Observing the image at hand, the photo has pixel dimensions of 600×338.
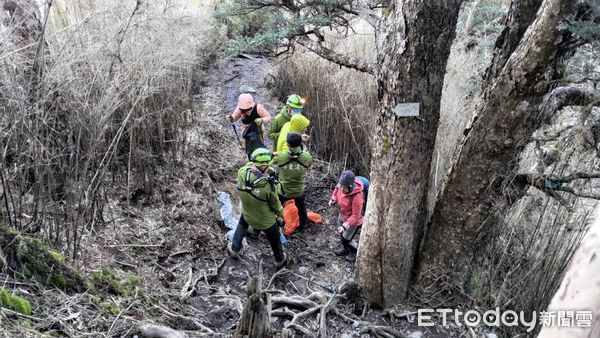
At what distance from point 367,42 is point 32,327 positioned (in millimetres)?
6082

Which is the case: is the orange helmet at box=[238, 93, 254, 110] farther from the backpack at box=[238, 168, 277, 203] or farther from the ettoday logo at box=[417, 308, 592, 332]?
the ettoday logo at box=[417, 308, 592, 332]

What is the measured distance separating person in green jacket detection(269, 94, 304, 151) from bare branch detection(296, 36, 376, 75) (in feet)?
3.77

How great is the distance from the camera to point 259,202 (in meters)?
4.11

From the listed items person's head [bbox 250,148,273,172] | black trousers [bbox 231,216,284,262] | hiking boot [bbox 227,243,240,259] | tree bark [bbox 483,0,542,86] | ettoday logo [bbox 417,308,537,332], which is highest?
tree bark [bbox 483,0,542,86]

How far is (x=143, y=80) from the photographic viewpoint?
3.83m

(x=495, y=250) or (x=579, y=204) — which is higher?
(x=579, y=204)

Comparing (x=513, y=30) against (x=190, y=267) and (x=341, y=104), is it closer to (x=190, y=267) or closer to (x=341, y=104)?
(x=341, y=104)

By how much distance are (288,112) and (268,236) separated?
1.89 meters

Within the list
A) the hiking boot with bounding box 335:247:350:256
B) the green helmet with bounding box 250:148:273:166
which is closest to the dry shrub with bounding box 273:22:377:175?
the hiking boot with bounding box 335:247:350:256

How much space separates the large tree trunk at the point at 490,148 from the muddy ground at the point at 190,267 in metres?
0.62

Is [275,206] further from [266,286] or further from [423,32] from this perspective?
[423,32]

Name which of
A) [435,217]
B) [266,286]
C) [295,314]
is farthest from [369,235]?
[266,286]

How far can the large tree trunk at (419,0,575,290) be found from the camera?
267 centimetres

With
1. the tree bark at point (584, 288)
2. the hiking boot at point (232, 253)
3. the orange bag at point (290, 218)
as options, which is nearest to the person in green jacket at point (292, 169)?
the orange bag at point (290, 218)
